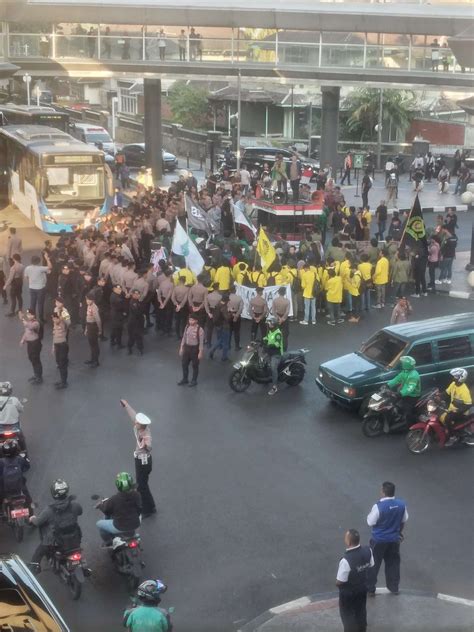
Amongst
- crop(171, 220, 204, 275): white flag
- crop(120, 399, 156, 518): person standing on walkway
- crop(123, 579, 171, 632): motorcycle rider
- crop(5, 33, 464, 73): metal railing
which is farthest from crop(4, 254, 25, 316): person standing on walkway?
crop(5, 33, 464, 73): metal railing

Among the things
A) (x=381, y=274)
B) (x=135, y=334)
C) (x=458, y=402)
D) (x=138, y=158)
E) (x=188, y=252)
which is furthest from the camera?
(x=138, y=158)

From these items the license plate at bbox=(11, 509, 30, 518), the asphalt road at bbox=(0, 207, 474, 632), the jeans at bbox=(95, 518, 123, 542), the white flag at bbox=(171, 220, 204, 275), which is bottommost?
the asphalt road at bbox=(0, 207, 474, 632)

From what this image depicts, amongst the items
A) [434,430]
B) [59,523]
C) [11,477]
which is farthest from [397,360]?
[59,523]

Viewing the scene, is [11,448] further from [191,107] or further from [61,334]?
[191,107]

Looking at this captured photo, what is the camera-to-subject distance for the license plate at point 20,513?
12.0m

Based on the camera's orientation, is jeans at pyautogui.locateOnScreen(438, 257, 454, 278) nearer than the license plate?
No

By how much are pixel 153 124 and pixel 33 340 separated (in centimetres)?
2848

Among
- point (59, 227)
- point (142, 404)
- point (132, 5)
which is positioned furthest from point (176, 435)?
point (132, 5)

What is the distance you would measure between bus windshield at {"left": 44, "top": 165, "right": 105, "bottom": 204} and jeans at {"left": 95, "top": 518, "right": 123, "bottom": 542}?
2134 cm

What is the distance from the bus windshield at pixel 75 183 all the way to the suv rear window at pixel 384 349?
16.7 meters

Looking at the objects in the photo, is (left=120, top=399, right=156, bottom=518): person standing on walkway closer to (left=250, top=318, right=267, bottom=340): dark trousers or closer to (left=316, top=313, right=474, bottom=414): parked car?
(left=316, top=313, right=474, bottom=414): parked car

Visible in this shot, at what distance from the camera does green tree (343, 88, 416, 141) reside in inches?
2089

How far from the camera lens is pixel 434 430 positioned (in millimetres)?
15062

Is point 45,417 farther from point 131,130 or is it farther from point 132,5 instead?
point 131,130
